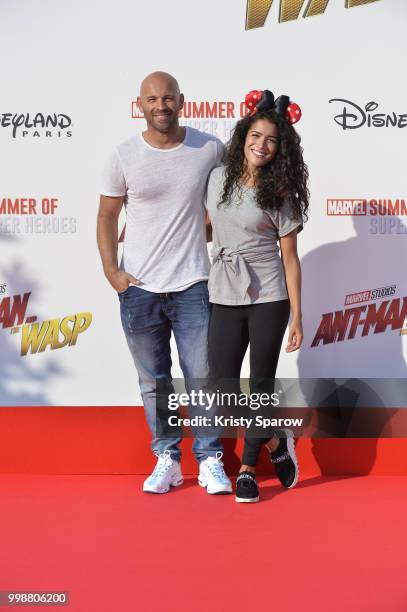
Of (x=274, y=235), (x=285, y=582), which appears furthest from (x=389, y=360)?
(x=285, y=582)

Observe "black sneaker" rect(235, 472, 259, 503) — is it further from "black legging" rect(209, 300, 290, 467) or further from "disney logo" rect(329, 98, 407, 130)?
"disney logo" rect(329, 98, 407, 130)

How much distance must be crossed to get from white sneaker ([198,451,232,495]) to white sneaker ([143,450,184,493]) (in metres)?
0.11

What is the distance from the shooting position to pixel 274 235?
334cm

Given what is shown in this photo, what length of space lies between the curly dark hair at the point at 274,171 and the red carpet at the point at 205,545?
1.16m

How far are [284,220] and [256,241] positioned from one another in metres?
0.13

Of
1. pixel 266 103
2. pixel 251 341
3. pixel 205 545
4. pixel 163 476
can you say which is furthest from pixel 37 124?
pixel 205 545

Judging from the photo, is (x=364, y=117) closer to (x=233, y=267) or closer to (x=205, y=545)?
(x=233, y=267)

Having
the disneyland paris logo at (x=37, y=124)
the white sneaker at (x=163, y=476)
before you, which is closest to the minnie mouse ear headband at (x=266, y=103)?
the disneyland paris logo at (x=37, y=124)

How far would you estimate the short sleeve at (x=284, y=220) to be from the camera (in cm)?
328

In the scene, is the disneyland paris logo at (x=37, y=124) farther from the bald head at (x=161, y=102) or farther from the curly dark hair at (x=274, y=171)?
the curly dark hair at (x=274, y=171)

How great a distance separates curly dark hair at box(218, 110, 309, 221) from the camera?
325 cm

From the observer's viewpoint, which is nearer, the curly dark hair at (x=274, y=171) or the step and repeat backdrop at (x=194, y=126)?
the curly dark hair at (x=274, y=171)

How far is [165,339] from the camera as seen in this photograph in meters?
3.53

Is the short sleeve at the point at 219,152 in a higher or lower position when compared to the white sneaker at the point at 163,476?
higher
